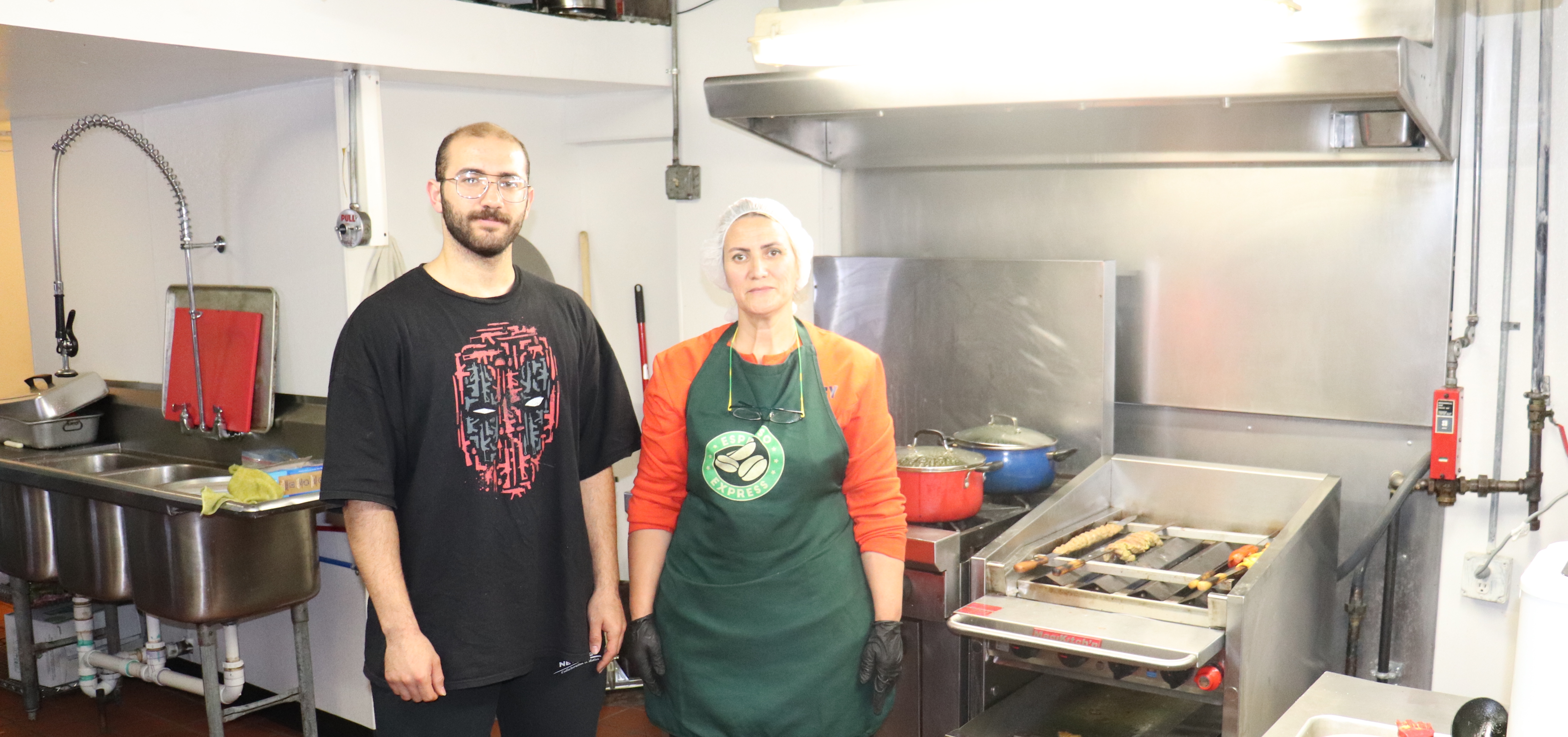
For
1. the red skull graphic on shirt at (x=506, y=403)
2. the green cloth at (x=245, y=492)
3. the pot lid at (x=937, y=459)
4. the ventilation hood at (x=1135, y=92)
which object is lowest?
the green cloth at (x=245, y=492)

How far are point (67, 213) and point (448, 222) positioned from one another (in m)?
2.72

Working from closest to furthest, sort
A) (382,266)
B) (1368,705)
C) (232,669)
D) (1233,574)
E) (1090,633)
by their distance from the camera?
(1368,705)
(1090,633)
(1233,574)
(382,266)
(232,669)

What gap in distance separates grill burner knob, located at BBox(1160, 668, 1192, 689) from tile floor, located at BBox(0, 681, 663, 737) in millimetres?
1590

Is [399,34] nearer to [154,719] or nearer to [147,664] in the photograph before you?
[147,664]

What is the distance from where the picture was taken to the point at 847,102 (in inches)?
80.5

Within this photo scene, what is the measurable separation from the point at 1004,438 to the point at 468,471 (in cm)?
123

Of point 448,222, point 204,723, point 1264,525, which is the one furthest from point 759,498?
point 204,723

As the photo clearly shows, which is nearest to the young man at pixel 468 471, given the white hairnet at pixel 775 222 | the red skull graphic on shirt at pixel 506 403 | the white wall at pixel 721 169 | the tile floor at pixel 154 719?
the red skull graphic on shirt at pixel 506 403

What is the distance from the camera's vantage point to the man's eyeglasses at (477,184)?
1658 mm

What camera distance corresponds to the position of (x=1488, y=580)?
7.65ft

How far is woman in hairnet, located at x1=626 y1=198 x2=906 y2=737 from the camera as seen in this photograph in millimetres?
1819

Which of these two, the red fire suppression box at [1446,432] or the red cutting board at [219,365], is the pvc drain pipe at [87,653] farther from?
the red fire suppression box at [1446,432]

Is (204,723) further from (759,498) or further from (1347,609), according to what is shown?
(1347,609)

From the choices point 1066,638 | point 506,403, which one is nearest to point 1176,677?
point 1066,638
